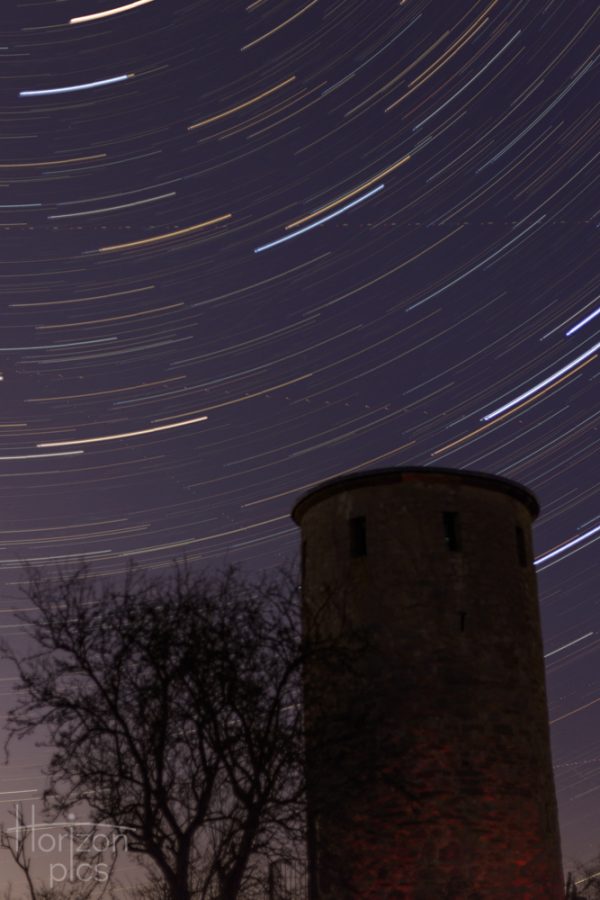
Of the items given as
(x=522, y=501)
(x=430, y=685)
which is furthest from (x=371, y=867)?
(x=522, y=501)

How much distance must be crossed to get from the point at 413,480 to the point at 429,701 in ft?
12.4

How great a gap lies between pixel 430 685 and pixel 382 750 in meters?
1.29

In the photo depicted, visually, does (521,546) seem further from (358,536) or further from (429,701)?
(429,701)

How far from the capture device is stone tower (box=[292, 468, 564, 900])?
1759cm

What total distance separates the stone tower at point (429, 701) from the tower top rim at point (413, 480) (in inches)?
1.0

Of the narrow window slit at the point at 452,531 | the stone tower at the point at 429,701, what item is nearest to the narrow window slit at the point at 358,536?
the stone tower at the point at 429,701

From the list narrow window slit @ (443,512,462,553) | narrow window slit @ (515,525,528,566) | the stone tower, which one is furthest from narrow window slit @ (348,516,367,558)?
narrow window slit @ (515,525,528,566)

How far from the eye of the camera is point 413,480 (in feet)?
64.6

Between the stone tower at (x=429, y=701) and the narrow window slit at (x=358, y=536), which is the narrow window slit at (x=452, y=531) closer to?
the stone tower at (x=429, y=701)

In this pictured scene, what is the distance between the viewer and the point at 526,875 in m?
17.9

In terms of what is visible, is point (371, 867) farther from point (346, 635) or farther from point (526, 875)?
point (346, 635)

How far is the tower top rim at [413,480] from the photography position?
19.7 meters

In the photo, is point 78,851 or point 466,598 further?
point 466,598

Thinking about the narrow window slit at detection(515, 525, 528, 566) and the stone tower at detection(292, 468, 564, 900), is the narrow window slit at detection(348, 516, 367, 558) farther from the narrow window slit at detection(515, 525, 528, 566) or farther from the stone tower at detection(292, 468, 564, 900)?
the narrow window slit at detection(515, 525, 528, 566)
